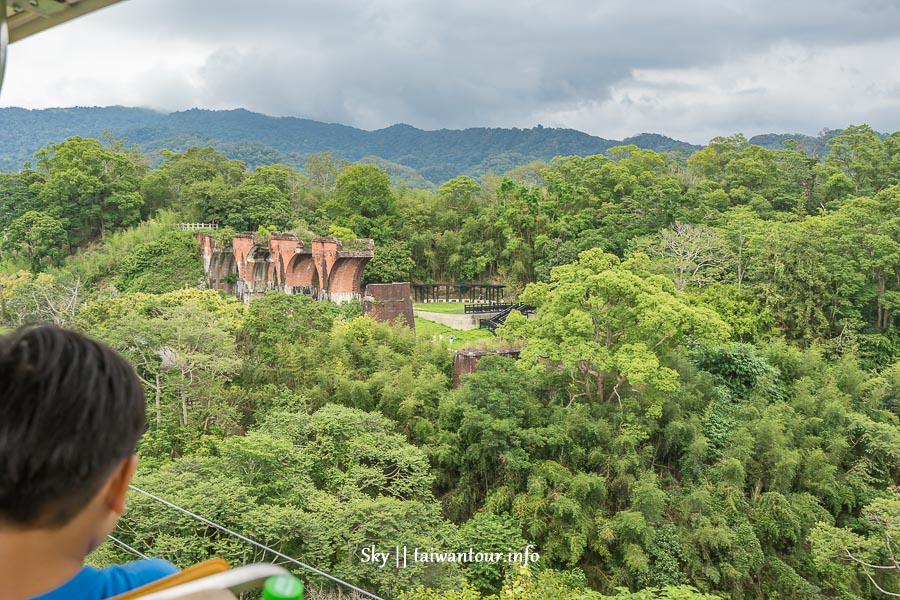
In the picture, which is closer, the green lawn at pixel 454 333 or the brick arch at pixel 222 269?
the green lawn at pixel 454 333

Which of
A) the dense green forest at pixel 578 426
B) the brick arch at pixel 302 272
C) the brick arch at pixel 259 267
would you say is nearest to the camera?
the dense green forest at pixel 578 426

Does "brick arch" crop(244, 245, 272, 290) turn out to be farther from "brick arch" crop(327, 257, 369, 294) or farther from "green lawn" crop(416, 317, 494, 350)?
"green lawn" crop(416, 317, 494, 350)

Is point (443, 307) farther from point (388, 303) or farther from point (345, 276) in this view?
point (388, 303)

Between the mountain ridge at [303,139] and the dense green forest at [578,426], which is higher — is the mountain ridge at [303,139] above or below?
above

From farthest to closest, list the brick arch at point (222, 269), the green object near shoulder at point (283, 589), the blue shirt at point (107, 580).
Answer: the brick arch at point (222, 269) < the blue shirt at point (107, 580) < the green object near shoulder at point (283, 589)

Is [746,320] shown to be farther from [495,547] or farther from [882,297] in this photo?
[495,547]

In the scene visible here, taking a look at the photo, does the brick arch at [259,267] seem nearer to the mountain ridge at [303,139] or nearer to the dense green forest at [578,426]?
the dense green forest at [578,426]

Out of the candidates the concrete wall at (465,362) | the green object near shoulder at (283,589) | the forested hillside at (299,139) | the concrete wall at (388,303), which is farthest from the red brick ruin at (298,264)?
the forested hillside at (299,139)

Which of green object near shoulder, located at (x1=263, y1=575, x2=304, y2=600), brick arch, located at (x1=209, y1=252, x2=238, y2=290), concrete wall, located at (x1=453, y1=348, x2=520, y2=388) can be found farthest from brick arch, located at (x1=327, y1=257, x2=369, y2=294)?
green object near shoulder, located at (x1=263, y1=575, x2=304, y2=600)
